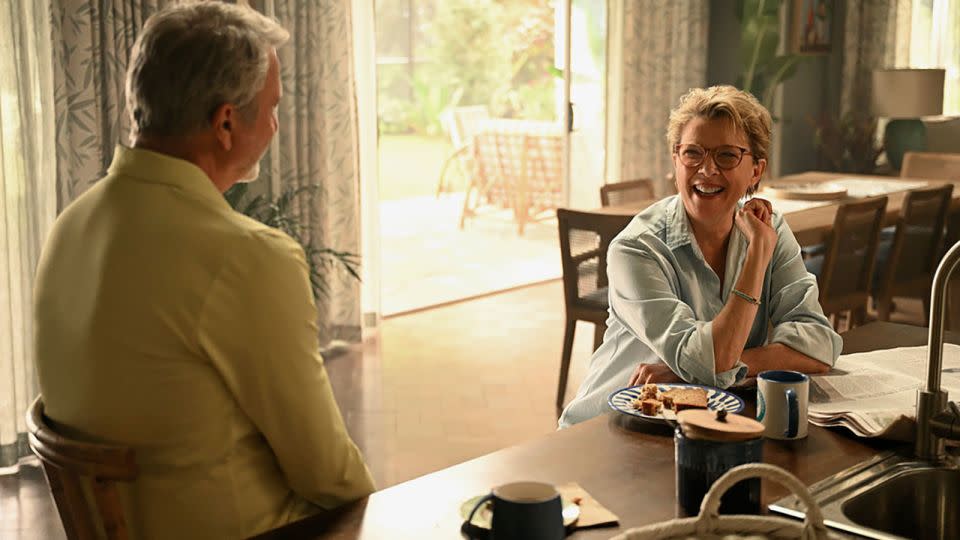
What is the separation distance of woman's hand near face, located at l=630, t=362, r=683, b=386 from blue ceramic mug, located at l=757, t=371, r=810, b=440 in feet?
1.16

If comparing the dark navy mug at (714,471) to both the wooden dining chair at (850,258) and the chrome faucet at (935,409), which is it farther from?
the wooden dining chair at (850,258)

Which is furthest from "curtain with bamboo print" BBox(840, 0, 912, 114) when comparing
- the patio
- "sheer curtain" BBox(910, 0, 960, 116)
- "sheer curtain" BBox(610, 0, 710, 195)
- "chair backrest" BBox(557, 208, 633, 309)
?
"chair backrest" BBox(557, 208, 633, 309)

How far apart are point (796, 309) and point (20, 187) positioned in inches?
111

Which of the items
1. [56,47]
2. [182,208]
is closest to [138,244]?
[182,208]

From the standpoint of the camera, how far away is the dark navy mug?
5.21ft

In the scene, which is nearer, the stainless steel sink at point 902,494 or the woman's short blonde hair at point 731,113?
the stainless steel sink at point 902,494

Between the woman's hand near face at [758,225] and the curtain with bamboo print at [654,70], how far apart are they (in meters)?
4.77

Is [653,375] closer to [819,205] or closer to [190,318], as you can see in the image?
[190,318]

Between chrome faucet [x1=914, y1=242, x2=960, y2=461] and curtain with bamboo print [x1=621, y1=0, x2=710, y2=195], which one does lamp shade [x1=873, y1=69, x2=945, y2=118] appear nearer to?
curtain with bamboo print [x1=621, y1=0, x2=710, y2=195]

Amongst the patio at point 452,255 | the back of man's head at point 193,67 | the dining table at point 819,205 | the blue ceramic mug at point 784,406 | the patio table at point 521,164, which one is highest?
the back of man's head at point 193,67

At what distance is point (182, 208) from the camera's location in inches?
63.4

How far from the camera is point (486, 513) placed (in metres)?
1.58

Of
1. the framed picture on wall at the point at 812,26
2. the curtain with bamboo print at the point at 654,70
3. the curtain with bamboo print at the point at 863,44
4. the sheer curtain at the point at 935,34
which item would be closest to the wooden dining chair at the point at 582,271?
the curtain with bamboo print at the point at 654,70

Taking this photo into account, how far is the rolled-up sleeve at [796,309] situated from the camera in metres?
2.29
